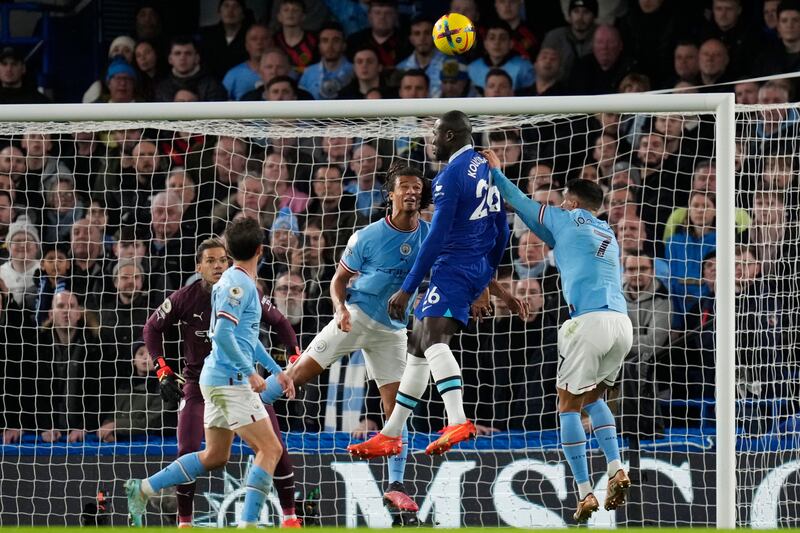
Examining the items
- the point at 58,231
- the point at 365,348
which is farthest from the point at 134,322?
the point at 365,348

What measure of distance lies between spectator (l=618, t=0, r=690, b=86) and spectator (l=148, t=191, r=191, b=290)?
3.97m

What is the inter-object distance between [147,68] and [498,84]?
3381mm

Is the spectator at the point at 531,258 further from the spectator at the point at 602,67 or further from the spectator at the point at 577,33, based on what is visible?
the spectator at the point at 577,33

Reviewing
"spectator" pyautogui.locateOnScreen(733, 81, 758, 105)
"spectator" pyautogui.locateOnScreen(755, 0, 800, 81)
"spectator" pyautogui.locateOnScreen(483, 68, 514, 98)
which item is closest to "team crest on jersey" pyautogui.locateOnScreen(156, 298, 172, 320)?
"spectator" pyautogui.locateOnScreen(483, 68, 514, 98)

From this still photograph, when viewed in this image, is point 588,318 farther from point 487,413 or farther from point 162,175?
point 162,175

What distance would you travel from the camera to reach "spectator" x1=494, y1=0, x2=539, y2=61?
11.6 metres

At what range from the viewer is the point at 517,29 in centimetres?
1172

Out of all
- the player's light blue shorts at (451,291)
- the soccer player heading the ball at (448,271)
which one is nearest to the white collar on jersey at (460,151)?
the soccer player heading the ball at (448,271)

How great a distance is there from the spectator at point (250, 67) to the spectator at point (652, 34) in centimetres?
318

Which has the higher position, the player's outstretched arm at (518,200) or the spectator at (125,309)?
the player's outstretched arm at (518,200)

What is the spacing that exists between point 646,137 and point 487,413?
2401mm

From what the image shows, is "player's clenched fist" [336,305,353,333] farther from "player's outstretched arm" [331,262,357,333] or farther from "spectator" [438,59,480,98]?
"spectator" [438,59,480,98]

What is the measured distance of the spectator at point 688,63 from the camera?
1089 cm

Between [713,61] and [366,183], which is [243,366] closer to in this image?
[366,183]
